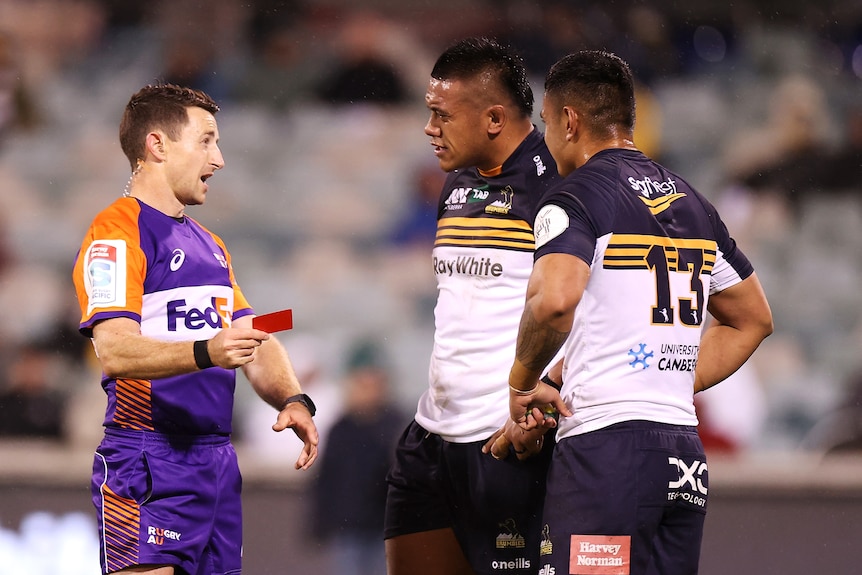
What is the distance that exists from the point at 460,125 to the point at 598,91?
2.12ft

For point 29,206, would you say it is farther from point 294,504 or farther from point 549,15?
point 549,15

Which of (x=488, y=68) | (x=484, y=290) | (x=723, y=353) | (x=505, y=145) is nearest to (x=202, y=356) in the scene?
(x=484, y=290)

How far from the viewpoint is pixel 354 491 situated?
19.8 ft

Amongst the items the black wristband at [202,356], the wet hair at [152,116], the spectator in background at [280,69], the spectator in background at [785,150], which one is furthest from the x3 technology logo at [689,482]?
the spectator in background at [280,69]

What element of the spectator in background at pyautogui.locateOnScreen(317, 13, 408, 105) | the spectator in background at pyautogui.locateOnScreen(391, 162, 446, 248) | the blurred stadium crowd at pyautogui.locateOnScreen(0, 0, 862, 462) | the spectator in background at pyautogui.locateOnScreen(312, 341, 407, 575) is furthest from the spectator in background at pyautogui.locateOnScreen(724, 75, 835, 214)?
the spectator in background at pyautogui.locateOnScreen(312, 341, 407, 575)

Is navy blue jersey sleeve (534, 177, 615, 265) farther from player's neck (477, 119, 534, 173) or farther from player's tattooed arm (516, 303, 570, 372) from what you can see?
player's neck (477, 119, 534, 173)

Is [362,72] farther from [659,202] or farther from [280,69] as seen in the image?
[659,202]

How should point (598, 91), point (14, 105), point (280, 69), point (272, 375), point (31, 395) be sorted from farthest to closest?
point (280, 69) < point (14, 105) < point (31, 395) < point (272, 375) < point (598, 91)

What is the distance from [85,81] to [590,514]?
23.8 feet

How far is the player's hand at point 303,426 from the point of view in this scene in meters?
3.26

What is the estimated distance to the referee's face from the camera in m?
3.57

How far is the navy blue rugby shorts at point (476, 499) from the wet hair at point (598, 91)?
101cm

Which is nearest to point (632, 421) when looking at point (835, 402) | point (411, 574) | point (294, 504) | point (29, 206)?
point (411, 574)

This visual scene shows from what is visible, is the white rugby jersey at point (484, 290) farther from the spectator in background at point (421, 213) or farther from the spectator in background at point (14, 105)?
the spectator in background at point (14, 105)
